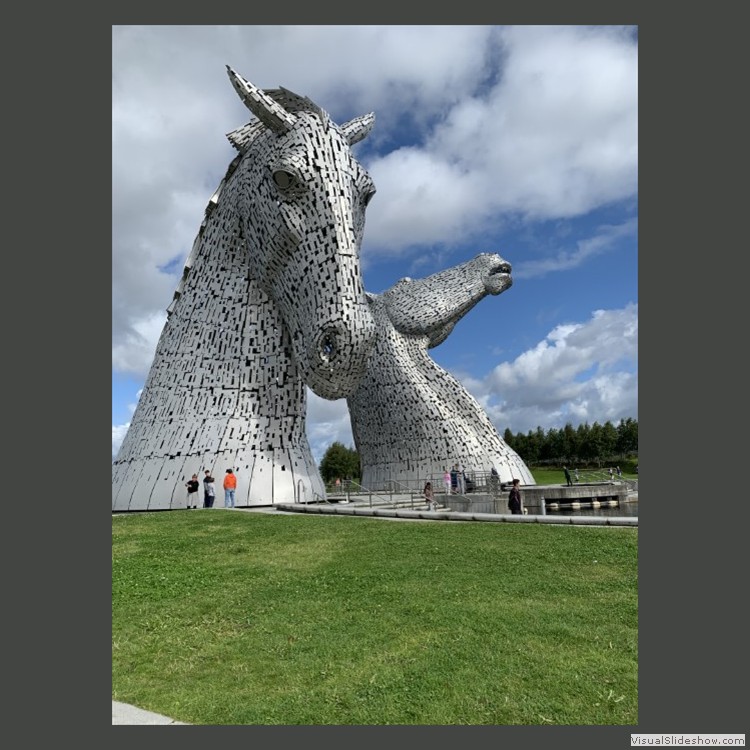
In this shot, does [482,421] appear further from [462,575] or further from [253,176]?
[462,575]

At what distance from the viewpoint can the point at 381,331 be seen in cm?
2270

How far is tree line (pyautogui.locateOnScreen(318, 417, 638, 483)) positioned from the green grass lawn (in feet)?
166

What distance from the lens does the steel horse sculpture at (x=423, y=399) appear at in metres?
21.4

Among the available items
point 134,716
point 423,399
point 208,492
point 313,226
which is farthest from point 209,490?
point 423,399

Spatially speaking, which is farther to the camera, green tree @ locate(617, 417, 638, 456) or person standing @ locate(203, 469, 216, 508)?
green tree @ locate(617, 417, 638, 456)

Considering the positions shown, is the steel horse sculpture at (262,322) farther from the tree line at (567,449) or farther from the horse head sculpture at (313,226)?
the tree line at (567,449)

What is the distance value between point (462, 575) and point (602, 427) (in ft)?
207

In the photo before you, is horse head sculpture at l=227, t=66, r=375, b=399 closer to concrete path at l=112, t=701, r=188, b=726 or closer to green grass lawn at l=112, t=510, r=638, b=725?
green grass lawn at l=112, t=510, r=638, b=725

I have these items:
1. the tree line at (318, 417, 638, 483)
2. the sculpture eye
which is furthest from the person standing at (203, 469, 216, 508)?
the tree line at (318, 417, 638, 483)

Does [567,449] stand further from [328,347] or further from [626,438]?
[328,347]

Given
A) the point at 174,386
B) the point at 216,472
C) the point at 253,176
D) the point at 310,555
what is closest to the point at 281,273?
the point at 253,176

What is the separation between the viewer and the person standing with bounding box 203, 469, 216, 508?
1284cm

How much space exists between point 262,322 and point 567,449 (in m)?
58.2

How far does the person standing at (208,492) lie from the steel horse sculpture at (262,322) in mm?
262
